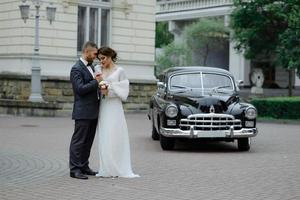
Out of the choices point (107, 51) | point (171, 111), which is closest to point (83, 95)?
point (107, 51)

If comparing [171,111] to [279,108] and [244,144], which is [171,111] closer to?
[244,144]

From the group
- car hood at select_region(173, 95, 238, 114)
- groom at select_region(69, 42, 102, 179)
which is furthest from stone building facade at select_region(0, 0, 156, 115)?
groom at select_region(69, 42, 102, 179)

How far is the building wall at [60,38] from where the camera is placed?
88.5ft

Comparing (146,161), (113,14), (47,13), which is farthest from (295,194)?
(113,14)

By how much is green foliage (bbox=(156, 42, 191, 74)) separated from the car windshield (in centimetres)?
4480

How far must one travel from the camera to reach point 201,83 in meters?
15.7

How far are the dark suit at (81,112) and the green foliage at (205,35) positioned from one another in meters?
50.3

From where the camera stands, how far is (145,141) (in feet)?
55.4

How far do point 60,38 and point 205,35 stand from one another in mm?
34770

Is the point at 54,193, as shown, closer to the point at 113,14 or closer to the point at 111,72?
the point at 111,72

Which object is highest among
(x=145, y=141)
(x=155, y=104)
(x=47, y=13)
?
(x=47, y=13)

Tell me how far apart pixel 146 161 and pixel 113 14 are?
1799 centimetres

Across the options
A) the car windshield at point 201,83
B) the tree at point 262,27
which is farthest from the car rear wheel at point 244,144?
the tree at point 262,27

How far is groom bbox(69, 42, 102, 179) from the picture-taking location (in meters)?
10.2
